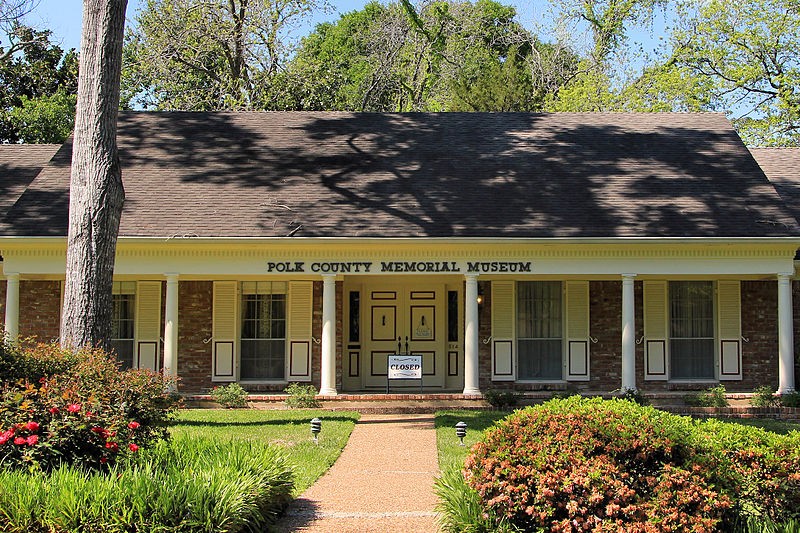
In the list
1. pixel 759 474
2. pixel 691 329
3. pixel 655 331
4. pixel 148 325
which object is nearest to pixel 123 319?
pixel 148 325

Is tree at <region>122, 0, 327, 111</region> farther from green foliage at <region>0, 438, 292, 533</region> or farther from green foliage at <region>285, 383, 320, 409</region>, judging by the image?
green foliage at <region>0, 438, 292, 533</region>

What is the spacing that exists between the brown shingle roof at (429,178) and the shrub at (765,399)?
10.4 feet

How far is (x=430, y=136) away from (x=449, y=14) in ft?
78.2

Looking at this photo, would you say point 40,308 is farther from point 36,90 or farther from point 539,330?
point 36,90

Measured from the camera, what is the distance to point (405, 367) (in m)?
19.1

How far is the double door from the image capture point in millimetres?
21344

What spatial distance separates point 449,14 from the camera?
44.9 metres

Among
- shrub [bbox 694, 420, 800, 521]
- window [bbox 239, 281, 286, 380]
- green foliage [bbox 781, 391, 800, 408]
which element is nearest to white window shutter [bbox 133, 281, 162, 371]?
window [bbox 239, 281, 286, 380]

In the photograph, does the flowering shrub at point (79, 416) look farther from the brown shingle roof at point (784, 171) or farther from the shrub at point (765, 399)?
the brown shingle roof at point (784, 171)

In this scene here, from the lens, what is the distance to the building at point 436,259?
62.3 feet

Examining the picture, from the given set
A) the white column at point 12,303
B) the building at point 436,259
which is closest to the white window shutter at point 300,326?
the building at point 436,259

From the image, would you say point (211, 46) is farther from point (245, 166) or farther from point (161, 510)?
point (161, 510)

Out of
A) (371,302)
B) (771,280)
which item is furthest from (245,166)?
(771,280)

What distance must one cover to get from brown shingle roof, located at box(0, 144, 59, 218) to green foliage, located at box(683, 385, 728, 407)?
15.2 m
